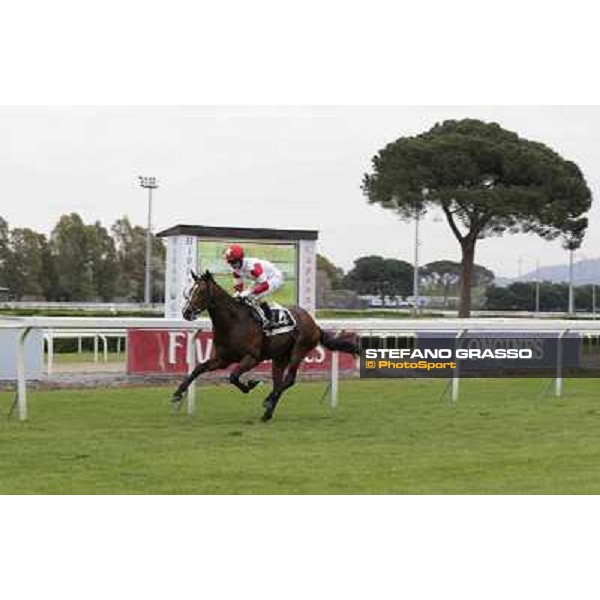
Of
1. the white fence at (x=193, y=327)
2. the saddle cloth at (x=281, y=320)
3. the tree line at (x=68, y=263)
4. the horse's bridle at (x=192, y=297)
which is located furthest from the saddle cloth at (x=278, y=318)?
the tree line at (x=68, y=263)

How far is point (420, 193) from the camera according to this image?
36.8 m

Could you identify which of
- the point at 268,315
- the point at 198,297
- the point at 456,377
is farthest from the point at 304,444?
the point at 456,377

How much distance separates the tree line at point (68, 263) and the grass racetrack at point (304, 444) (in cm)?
3585

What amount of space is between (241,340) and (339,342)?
1.38m

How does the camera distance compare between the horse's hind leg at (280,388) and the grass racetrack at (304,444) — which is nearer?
the grass racetrack at (304,444)

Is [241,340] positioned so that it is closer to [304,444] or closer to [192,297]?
[192,297]

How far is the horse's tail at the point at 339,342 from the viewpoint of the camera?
10922mm

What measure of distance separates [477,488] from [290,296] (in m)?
13.7

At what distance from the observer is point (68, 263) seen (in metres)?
48.7

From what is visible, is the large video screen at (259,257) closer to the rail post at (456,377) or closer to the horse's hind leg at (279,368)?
the rail post at (456,377)

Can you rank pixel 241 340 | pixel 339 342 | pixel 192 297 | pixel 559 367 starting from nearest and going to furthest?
1. pixel 192 297
2. pixel 241 340
3. pixel 339 342
4. pixel 559 367

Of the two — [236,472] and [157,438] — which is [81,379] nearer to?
[157,438]

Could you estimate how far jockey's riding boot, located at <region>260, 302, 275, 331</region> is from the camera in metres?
10.2
